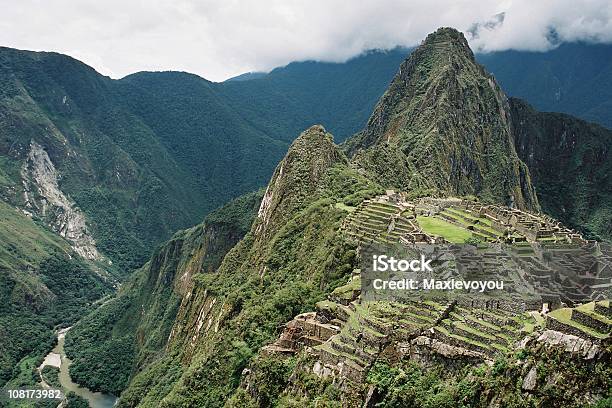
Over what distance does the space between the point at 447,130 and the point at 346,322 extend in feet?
349

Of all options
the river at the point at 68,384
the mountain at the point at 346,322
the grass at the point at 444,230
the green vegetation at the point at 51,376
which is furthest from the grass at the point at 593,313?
the green vegetation at the point at 51,376

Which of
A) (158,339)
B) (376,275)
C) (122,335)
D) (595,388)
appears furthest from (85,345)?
(595,388)

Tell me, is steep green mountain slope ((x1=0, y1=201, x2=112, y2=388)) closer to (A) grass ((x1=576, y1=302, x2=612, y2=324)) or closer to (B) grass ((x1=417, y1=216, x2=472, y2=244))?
(B) grass ((x1=417, y1=216, x2=472, y2=244))

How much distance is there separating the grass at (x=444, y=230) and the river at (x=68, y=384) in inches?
3228

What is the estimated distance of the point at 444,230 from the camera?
52656 mm

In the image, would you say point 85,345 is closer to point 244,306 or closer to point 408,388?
point 244,306

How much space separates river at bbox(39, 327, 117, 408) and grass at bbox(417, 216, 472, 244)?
8198cm

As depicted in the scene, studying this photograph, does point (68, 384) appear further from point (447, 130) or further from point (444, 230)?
point (444, 230)

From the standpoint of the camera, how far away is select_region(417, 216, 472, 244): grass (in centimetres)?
4906

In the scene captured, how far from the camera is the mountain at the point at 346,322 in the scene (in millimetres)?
21594

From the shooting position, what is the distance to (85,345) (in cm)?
14462

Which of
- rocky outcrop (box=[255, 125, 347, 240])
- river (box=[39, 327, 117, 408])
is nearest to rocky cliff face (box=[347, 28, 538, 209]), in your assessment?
rocky outcrop (box=[255, 125, 347, 240])

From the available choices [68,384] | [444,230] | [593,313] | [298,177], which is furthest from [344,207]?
[68,384]

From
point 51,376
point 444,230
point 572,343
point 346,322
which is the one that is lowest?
point 51,376
